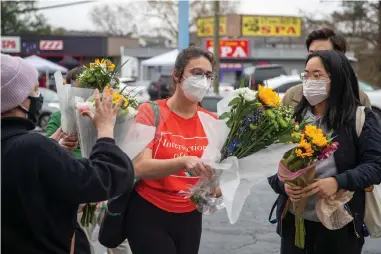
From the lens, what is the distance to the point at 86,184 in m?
2.38

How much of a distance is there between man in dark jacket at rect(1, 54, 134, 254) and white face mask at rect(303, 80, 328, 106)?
5.19 feet

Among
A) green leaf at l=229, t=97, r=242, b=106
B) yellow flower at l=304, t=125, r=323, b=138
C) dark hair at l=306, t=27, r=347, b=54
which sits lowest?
yellow flower at l=304, t=125, r=323, b=138

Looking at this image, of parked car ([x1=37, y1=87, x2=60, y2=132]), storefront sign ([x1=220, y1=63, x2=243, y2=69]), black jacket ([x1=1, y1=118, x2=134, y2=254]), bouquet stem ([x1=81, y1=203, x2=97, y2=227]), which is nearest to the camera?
black jacket ([x1=1, y1=118, x2=134, y2=254])

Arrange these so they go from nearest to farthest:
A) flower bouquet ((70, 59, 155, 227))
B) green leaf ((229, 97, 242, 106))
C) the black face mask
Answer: the black face mask < flower bouquet ((70, 59, 155, 227)) < green leaf ((229, 97, 242, 106))

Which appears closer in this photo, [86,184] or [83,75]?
[86,184]

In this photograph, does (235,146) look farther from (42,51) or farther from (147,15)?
(147,15)

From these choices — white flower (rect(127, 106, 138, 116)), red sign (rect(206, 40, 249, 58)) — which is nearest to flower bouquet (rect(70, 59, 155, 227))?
white flower (rect(127, 106, 138, 116))

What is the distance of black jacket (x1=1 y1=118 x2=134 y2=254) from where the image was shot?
2.32m

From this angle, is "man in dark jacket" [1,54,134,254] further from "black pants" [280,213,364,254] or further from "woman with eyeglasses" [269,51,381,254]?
"black pants" [280,213,364,254]

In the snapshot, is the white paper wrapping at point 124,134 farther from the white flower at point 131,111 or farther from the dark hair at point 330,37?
the dark hair at point 330,37

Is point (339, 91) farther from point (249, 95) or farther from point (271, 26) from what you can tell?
point (271, 26)

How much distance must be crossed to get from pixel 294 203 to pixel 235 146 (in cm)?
51

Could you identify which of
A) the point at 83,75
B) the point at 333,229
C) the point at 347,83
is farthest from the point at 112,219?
the point at 347,83

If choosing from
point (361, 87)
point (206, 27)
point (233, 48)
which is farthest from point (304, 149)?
point (206, 27)
